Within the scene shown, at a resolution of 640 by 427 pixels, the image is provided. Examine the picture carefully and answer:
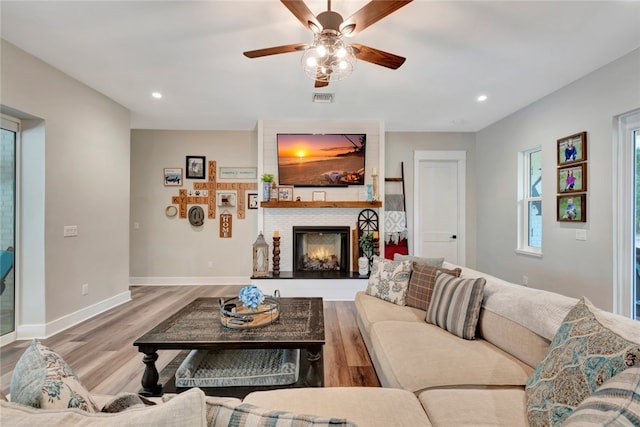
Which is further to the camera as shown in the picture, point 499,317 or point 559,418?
point 499,317

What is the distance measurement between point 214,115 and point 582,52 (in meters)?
4.31

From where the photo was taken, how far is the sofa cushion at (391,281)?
104 inches

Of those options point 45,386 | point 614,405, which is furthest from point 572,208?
point 45,386

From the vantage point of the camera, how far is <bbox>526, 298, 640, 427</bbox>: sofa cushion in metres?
0.88

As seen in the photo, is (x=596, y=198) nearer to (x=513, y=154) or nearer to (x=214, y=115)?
(x=513, y=154)

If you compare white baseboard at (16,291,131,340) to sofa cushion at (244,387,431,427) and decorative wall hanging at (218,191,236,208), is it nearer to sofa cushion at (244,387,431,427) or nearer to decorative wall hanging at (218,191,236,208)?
decorative wall hanging at (218,191,236,208)

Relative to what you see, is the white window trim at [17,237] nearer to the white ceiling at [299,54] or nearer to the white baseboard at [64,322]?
the white baseboard at [64,322]

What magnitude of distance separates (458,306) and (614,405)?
129 cm

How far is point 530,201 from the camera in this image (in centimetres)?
417

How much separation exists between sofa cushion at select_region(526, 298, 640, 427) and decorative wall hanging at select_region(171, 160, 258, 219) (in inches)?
183

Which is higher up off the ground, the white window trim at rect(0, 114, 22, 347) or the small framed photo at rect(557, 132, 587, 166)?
the small framed photo at rect(557, 132, 587, 166)

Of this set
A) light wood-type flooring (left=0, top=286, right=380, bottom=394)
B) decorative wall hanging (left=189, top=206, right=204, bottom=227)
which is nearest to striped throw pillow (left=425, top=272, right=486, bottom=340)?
light wood-type flooring (left=0, top=286, right=380, bottom=394)

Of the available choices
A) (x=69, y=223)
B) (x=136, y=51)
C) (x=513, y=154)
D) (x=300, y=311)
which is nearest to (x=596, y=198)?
(x=513, y=154)

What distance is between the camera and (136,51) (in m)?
2.70
